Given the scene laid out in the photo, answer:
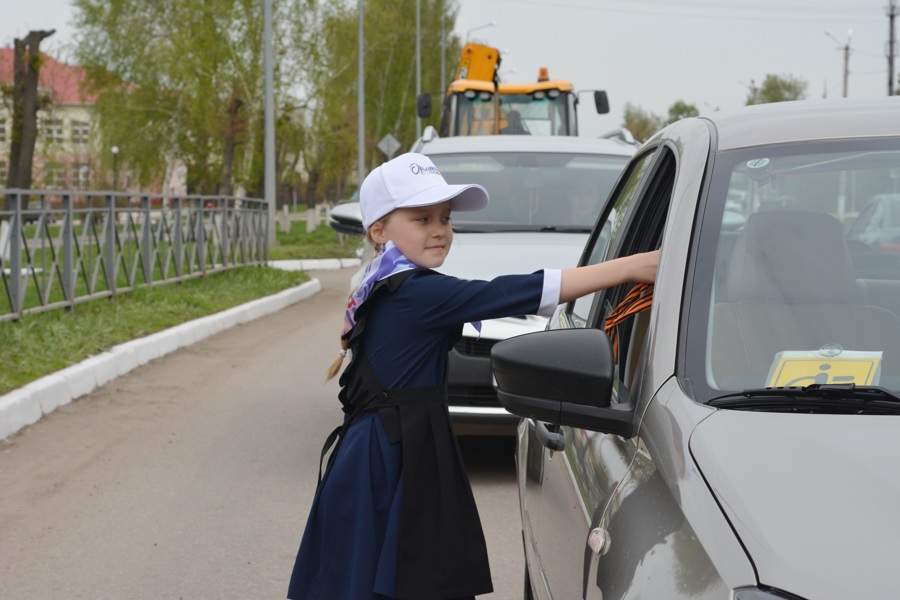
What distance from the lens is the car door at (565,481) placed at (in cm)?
264

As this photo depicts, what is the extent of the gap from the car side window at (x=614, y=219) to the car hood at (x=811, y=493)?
1.39 metres

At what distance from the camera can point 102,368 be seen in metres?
10.4

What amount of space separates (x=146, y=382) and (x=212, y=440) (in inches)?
104

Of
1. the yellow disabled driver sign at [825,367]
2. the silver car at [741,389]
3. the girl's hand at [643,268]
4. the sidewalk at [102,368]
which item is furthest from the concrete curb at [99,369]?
the yellow disabled driver sign at [825,367]

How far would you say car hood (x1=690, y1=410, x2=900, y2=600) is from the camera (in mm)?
1737

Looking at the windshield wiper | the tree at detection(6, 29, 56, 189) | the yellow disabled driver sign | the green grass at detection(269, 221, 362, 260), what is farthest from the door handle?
the green grass at detection(269, 221, 362, 260)

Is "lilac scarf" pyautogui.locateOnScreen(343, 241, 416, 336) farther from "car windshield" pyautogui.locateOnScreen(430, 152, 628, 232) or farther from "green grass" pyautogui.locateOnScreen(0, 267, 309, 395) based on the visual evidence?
"green grass" pyautogui.locateOnScreen(0, 267, 309, 395)

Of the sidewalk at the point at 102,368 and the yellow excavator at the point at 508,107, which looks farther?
the yellow excavator at the point at 508,107

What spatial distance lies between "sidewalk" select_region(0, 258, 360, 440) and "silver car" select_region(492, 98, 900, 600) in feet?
19.4

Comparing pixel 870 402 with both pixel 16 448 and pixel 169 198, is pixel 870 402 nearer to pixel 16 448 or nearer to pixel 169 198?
pixel 16 448

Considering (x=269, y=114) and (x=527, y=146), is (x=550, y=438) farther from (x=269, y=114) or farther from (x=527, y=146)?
(x=269, y=114)

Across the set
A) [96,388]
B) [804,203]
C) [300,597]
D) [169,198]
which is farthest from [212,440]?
[169,198]

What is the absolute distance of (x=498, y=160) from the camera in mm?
9219

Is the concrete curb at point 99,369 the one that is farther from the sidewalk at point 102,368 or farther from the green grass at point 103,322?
the green grass at point 103,322
